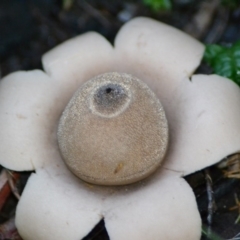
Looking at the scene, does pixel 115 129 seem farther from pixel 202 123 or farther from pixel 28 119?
pixel 28 119

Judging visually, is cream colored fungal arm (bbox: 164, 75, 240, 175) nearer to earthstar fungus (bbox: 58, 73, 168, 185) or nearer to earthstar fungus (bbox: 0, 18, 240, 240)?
earthstar fungus (bbox: 0, 18, 240, 240)

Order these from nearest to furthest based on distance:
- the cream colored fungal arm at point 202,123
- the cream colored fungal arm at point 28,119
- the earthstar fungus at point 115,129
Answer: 1. the earthstar fungus at point 115,129
2. the cream colored fungal arm at point 202,123
3. the cream colored fungal arm at point 28,119

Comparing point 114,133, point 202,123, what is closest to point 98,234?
point 114,133

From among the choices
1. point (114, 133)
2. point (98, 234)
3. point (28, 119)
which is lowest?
point (98, 234)

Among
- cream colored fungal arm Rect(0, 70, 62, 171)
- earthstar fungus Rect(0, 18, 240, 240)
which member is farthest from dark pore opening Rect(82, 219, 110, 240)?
cream colored fungal arm Rect(0, 70, 62, 171)

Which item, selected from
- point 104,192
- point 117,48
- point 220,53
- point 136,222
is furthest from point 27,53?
point 136,222

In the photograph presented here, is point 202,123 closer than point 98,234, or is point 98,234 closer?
point 202,123

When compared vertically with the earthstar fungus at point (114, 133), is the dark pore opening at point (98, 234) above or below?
below

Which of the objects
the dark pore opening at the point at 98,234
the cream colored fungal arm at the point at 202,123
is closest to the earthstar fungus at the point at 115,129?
the cream colored fungal arm at the point at 202,123

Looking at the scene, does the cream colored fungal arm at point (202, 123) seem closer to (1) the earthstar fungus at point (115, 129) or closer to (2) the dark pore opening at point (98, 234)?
(1) the earthstar fungus at point (115, 129)
